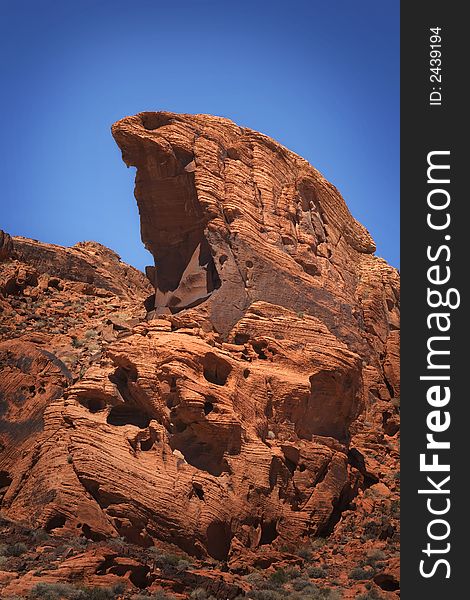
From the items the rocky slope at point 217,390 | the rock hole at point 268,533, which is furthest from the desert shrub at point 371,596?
the rock hole at point 268,533

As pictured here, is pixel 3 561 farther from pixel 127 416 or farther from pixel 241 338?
pixel 241 338

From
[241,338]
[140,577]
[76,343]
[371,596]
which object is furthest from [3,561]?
[76,343]

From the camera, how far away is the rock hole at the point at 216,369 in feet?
126

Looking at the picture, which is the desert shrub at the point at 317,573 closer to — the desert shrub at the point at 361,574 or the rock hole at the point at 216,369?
the desert shrub at the point at 361,574

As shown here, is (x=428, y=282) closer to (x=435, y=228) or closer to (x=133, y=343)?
(x=435, y=228)

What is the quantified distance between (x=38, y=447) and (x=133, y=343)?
5.33m

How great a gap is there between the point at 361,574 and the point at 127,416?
10.3 metres

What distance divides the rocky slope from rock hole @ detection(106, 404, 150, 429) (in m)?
0.06

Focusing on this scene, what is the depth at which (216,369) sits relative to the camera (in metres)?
38.8

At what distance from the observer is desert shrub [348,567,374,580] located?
34.4m

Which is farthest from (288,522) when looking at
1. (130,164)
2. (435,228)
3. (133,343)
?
(130,164)

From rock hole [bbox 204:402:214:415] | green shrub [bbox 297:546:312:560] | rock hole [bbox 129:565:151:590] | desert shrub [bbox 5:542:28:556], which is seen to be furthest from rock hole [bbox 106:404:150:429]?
rock hole [bbox 129:565:151:590]

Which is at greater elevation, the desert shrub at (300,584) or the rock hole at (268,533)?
the rock hole at (268,533)

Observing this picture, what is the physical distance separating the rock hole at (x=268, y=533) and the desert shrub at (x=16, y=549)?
9253mm
